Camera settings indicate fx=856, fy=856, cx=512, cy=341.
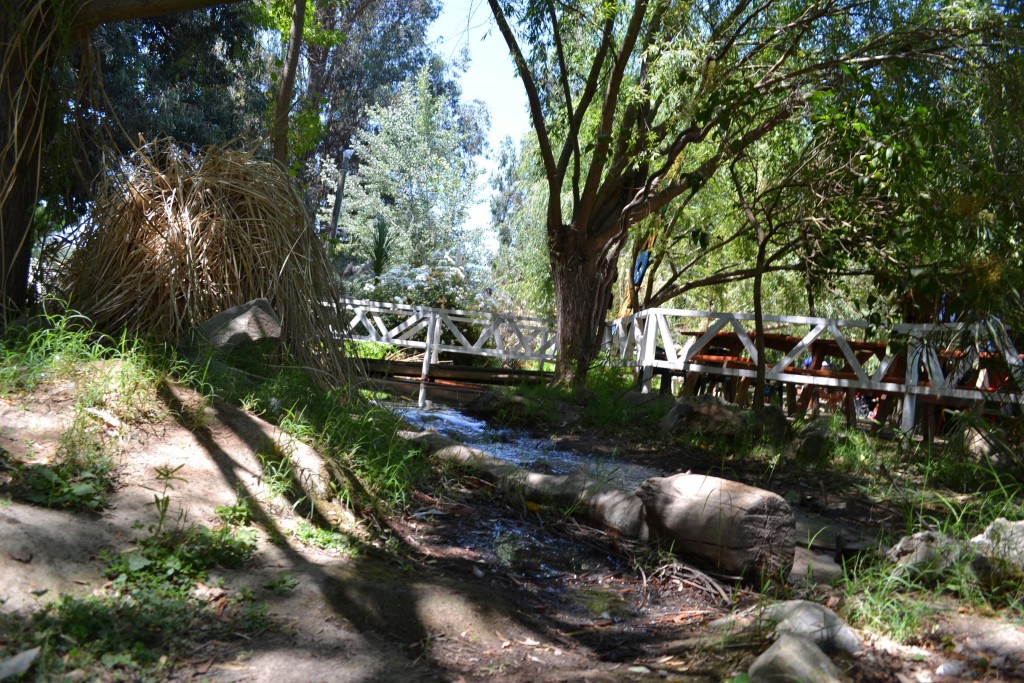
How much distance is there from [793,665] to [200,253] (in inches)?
164

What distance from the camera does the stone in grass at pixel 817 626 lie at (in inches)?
107

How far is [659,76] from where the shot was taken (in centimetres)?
851

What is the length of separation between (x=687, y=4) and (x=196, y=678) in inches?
318

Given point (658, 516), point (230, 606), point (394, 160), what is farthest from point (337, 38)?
point (394, 160)

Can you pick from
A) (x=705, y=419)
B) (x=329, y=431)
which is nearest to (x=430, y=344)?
(x=705, y=419)

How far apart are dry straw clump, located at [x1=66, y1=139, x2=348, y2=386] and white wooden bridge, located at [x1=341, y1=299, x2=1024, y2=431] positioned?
0.48 metres

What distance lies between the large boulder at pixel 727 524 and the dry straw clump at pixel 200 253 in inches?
93.5

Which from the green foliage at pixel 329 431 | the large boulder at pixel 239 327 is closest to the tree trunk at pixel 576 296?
the green foliage at pixel 329 431

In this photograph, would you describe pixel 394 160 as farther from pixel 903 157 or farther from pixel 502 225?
pixel 903 157

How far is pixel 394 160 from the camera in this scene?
28.8 m

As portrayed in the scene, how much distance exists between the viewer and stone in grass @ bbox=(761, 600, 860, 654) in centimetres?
271

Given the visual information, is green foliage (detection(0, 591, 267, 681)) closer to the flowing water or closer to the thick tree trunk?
the thick tree trunk

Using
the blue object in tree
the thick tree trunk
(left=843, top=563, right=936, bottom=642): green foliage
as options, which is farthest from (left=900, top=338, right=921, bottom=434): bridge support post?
the thick tree trunk

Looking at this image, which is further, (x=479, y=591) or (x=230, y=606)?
(x=479, y=591)
